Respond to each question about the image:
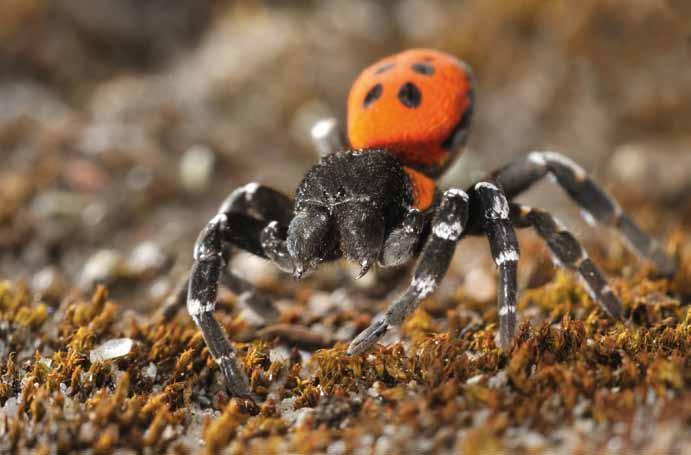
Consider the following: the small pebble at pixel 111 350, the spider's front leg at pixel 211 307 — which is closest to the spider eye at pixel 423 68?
the spider's front leg at pixel 211 307

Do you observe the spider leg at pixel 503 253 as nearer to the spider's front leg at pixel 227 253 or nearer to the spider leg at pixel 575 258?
the spider leg at pixel 575 258

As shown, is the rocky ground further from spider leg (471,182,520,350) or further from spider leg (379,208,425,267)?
spider leg (379,208,425,267)

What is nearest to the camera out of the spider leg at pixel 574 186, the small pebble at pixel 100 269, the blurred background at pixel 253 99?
the spider leg at pixel 574 186

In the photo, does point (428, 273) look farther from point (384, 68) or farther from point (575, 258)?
point (384, 68)

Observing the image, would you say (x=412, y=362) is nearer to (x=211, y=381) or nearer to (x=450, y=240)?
(x=450, y=240)

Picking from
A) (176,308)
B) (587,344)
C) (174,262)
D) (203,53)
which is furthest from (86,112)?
(587,344)

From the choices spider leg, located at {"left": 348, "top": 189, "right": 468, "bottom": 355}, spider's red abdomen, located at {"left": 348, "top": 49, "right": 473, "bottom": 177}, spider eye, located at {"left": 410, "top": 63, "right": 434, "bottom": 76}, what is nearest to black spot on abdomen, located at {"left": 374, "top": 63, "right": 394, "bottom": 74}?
spider's red abdomen, located at {"left": 348, "top": 49, "right": 473, "bottom": 177}
